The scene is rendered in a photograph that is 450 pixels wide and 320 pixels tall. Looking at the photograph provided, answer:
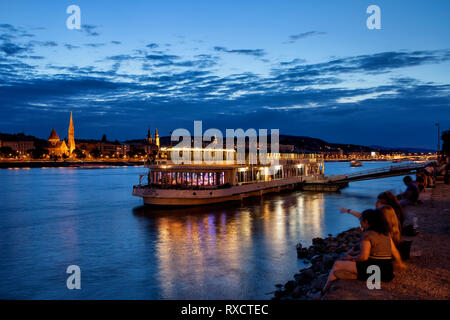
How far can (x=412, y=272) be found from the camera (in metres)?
8.60

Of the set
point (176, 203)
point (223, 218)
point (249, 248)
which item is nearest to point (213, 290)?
point (249, 248)

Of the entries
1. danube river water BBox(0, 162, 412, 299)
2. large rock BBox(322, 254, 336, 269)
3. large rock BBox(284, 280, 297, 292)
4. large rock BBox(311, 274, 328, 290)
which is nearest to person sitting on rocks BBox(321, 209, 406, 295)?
large rock BBox(311, 274, 328, 290)

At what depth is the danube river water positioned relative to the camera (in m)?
14.3

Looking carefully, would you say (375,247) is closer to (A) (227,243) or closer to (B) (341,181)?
(A) (227,243)

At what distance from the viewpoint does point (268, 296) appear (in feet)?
42.4

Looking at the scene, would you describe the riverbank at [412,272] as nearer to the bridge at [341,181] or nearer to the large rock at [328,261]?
the large rock at [328,261]

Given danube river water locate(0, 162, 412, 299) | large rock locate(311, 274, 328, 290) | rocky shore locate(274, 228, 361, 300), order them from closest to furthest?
large rock locate(311, 274, 328, 290) → rocky shore locate(274, 228, 361, 300) → danube river water locate(0, 162, 412, 299)

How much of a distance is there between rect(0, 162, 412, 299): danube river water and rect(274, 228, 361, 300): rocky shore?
0.82 m

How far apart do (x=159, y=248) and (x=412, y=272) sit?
558 inches

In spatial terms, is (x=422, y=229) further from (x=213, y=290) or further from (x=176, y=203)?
(x=176, y=203)

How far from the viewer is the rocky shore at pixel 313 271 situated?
37.2 feet

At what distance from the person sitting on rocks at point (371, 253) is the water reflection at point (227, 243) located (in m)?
6.00

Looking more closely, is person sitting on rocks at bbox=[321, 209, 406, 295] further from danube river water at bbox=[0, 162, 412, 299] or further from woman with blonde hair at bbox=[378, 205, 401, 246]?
danube river water at bbox=[0, 162, 412, 299]
